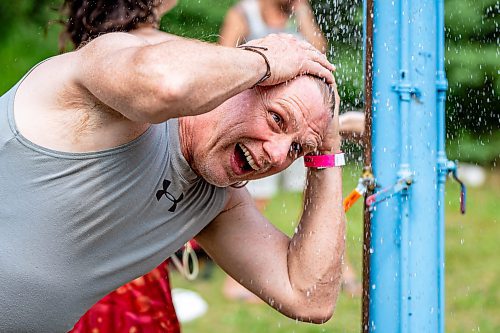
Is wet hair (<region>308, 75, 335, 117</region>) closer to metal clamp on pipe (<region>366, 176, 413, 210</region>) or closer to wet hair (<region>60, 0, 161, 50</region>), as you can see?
metal clamp on pipe (<region>366, 176, 413, 210</region>)

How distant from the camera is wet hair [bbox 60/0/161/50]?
312 centimetres

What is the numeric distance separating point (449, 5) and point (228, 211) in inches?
243

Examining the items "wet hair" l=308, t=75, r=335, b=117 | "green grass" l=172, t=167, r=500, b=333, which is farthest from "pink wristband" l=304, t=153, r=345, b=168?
"green grass" l=172, t=167, r=500, b=333

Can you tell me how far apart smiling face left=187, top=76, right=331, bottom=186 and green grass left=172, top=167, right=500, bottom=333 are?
1854 millimetres

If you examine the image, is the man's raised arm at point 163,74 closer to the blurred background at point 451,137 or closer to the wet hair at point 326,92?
the wet hair at point 326,92

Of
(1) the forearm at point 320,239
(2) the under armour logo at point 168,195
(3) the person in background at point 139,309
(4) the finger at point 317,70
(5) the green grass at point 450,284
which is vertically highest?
(4) the finger at point 317,70

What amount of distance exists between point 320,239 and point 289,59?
2.13 ft

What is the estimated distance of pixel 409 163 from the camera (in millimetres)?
2945

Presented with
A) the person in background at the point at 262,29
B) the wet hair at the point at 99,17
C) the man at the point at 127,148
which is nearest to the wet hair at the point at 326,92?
the man at the point at 127,148

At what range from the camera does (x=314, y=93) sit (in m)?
2.62

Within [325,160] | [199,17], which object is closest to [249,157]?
[325,160]

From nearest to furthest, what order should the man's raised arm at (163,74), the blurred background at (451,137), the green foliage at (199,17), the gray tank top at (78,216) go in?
the man's raised arm at (163,74)
the gray tank top at (78,216)
the blurred background at (451,137)
the green foliage at (199,17)

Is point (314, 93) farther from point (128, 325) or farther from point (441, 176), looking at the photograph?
point (128, 325)

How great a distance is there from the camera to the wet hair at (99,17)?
10.2 feet
